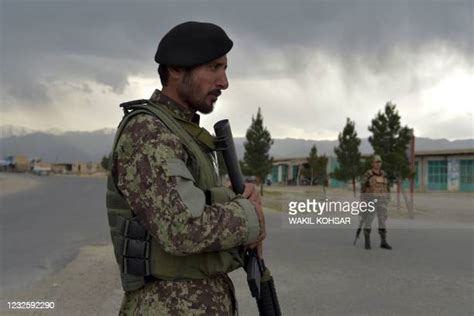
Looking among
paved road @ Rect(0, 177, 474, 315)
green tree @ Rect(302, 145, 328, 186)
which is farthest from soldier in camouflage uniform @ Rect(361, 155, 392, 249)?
→ green tree @ Rect(302, 145, 328, 186)

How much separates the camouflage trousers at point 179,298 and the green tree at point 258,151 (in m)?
26.3

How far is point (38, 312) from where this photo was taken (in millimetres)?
4707

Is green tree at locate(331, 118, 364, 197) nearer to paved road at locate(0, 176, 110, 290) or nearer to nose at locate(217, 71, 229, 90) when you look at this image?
paved road at locate(0, 176, 110, 290)

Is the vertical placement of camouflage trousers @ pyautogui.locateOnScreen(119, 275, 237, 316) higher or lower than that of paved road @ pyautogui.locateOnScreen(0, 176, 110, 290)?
higher

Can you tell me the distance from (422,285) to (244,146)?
2298cm

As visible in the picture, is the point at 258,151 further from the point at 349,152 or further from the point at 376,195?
the point at 376,195

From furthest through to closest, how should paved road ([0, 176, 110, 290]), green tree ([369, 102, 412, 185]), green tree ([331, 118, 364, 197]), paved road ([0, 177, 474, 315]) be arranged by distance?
1. green tree ([331, 118, 364, 197])
2. green tree ([369, 102, 412, 185])
3. paved road ([0, 176, 110, 290])
4. paved road ([0, 177, 474, 315])

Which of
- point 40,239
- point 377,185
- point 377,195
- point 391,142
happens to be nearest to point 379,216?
point 377,195

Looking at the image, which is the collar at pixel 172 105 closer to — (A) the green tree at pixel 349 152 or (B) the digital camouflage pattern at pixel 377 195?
(B) the digital camouflage pattern at pixel 377 195

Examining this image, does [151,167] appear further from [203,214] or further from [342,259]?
[342,259]

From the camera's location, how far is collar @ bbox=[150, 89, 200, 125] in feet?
5.51

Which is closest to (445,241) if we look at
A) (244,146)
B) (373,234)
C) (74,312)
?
(373,234)

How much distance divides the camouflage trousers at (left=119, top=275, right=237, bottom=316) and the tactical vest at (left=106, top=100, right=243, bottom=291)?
34mm

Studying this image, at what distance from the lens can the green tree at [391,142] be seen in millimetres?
16931
